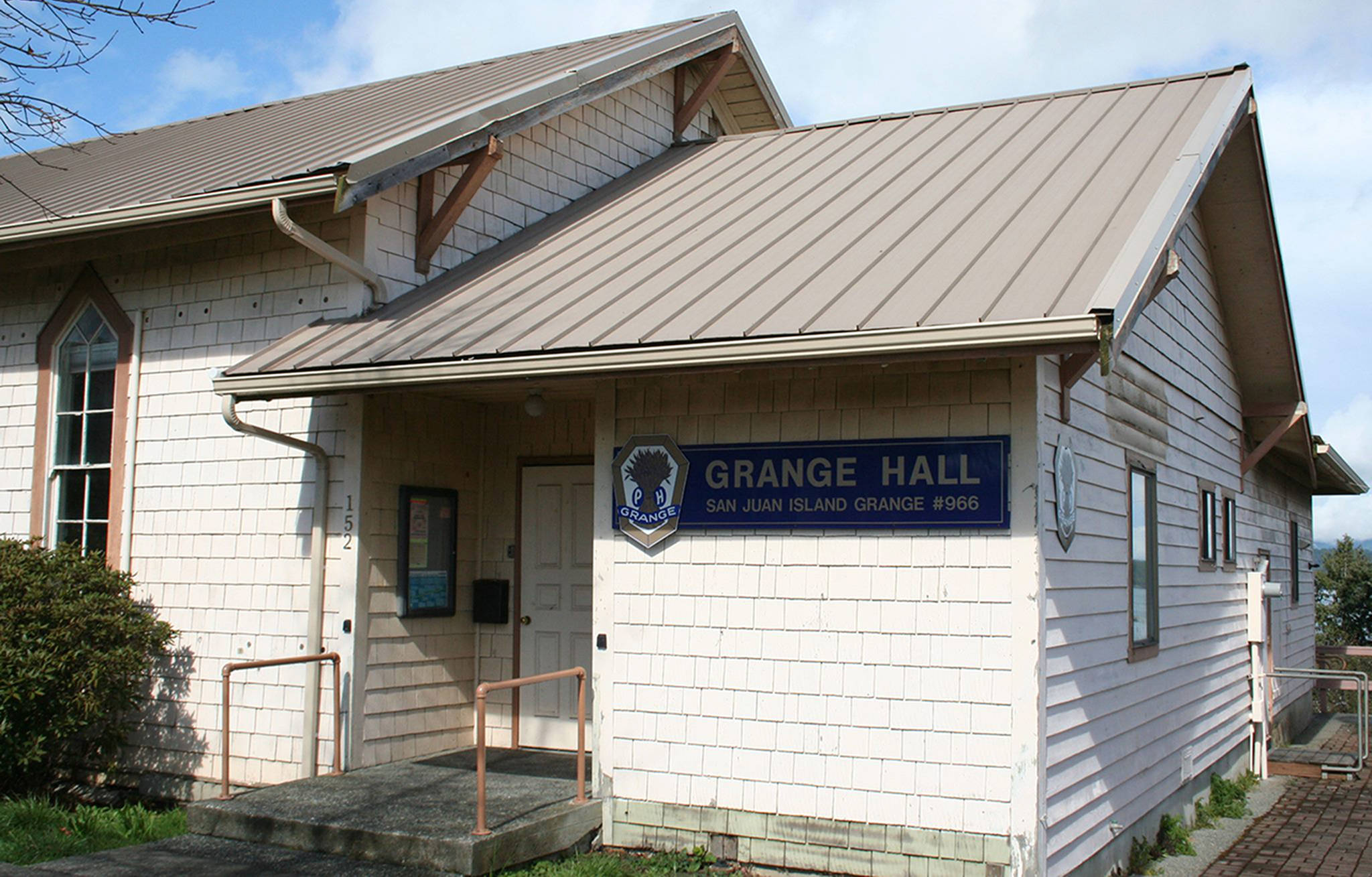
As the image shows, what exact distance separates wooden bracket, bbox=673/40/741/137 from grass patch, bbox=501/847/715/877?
8481mm

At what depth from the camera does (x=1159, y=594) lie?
9859 millimetres

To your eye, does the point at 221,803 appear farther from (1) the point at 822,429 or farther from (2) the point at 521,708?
(1) the point at 822,429

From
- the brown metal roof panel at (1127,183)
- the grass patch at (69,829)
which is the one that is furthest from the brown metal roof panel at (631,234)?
the grass patch at (69,829)

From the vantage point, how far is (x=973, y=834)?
685 cm

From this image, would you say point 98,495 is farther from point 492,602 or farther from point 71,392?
point 492,602

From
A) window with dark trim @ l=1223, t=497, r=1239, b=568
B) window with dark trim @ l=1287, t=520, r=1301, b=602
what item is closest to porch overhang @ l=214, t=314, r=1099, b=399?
window with dark trim @ l=1223, t=497, r=1239, b=568

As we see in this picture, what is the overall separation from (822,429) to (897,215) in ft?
7.66

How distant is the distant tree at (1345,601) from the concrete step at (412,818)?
84.8ft

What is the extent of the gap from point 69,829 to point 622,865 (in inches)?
153

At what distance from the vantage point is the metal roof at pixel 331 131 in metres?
9.84

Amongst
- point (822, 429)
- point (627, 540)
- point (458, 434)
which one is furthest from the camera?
point (458, 434)

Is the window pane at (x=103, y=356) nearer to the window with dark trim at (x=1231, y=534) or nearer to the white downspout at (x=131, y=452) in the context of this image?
the white downspout at (x=131, y=452)

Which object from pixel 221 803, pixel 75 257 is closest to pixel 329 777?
pixel 221 803

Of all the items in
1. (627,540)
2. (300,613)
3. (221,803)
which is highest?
(627,540)
